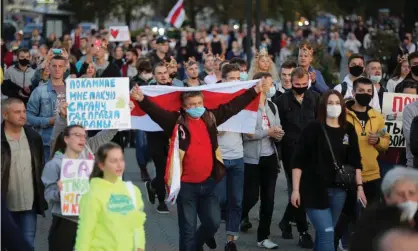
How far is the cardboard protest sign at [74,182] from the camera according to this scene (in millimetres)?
8359

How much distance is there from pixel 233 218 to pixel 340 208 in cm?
163

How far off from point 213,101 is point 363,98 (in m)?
1.44

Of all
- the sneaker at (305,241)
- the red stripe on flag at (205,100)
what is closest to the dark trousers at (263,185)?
the sneaker at (305,241)

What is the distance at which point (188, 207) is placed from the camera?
9.87 metres

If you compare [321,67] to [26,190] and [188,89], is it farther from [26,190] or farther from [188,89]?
[26,190]

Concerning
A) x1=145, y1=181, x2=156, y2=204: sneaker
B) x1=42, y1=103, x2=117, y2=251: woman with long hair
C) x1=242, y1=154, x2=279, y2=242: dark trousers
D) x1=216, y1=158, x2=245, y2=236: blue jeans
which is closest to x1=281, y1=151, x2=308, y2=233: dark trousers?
x1=242, y1=154, x2=279, y2=242: dark trousers

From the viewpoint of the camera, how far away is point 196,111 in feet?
32.6

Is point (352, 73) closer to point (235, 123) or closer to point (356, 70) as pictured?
point (356, 70)

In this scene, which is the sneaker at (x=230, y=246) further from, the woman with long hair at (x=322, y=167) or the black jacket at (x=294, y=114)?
the woman with long hair at (x=322, y=167)

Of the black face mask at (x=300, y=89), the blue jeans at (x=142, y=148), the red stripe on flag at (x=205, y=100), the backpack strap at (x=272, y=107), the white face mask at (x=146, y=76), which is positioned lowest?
the blue jeans at (x=142, y=148)

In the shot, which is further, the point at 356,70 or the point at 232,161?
the point at 356,70

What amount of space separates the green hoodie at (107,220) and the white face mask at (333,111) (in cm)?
257

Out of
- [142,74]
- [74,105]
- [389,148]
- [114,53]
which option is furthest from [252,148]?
[114,53]

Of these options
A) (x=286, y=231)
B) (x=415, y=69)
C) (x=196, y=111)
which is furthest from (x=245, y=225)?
(x=196, y=111)
